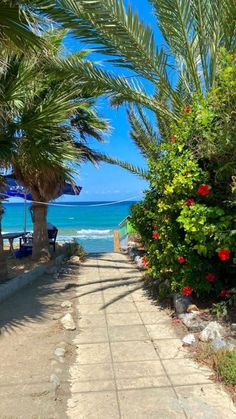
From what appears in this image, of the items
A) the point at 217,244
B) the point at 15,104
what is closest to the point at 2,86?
the point at 15,104

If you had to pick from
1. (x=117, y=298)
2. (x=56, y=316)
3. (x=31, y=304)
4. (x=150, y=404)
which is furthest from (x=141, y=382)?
(x=117, y=298)

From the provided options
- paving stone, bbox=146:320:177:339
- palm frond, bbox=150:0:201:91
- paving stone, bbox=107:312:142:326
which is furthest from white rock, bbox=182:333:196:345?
palm frond, bbox=150:0:201:91

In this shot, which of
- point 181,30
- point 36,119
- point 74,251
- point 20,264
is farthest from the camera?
point 74,251

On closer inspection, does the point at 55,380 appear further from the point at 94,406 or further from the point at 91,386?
the point at 94,406

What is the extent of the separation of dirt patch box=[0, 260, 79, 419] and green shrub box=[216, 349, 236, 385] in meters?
1.43

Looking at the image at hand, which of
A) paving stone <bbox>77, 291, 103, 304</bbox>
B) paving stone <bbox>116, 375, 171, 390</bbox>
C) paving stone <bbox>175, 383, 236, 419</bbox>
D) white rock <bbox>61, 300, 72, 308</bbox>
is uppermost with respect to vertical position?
white rock <bbox>61, 300, 72, 308</bbox>

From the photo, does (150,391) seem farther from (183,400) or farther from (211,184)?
(211,184)

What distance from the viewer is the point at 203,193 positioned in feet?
15.7

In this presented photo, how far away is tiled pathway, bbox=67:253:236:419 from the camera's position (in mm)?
3180

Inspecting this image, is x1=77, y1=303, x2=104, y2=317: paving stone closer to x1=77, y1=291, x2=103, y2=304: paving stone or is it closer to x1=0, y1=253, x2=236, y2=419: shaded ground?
x1=0, y1=253, x2=236, y2=419: shaded ground

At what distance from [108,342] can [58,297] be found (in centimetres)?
253

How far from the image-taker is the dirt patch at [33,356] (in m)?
3.26

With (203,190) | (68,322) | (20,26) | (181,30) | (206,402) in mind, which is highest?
(181,30)

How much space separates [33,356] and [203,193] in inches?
107
